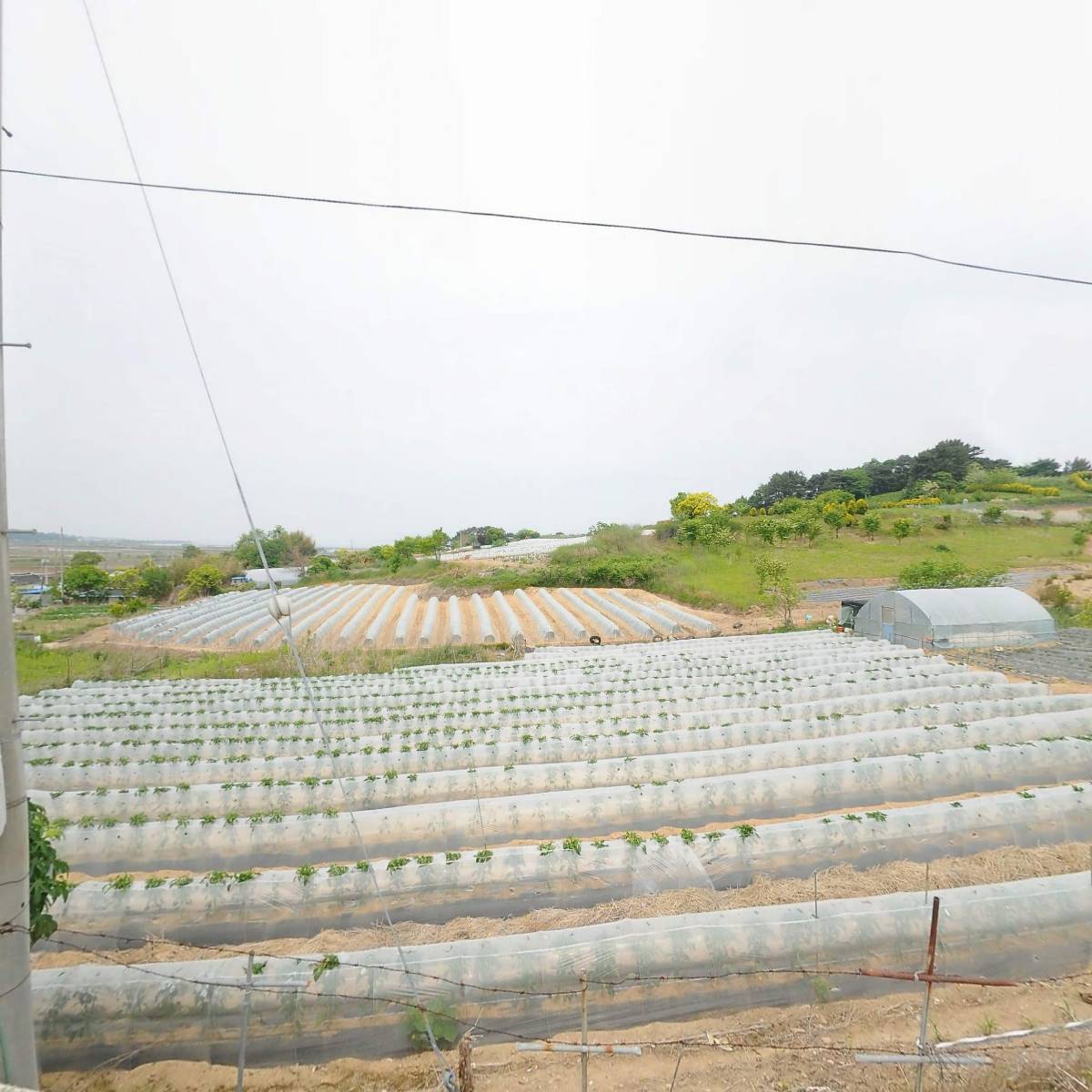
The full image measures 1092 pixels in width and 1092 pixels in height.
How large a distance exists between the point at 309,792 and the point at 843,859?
7.24 m

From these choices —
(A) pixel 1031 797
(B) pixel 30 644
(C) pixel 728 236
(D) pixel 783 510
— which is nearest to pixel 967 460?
(D) pixel 783 510

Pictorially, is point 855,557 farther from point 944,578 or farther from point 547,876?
point 547,876

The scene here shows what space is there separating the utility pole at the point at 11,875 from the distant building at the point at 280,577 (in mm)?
42882

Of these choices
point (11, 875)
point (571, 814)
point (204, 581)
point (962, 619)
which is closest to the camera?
point (11, 875)

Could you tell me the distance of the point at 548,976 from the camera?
429 centimetres

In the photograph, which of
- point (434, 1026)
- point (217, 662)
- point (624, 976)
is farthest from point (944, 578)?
point (217, 662)

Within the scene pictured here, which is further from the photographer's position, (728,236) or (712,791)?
(712,791)

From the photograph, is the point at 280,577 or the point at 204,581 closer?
the point at 204,581

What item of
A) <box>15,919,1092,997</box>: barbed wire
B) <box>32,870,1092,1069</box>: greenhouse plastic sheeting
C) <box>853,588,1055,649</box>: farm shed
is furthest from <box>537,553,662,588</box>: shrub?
<box>15,919,1092,997</box>: barbed wire

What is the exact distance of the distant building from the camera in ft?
142

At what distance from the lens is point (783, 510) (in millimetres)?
48969

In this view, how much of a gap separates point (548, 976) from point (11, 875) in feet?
12.1

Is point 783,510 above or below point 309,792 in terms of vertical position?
above

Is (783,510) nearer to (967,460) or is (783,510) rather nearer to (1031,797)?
(967,460)
